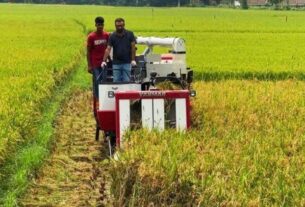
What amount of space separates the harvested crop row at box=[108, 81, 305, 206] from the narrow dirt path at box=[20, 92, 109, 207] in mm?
554

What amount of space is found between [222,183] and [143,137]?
202 cm

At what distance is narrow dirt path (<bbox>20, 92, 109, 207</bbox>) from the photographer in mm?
6809

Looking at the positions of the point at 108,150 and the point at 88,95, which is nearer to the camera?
the point at 108,150

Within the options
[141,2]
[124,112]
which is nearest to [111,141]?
[124,112]

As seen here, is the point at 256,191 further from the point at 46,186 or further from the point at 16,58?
the point at 16,58

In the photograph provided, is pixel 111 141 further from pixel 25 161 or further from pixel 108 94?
pixel 25 161

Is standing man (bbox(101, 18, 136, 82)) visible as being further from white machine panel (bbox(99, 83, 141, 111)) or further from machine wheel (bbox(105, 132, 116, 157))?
machine wheel (bbox(105, 132, 116, 157))

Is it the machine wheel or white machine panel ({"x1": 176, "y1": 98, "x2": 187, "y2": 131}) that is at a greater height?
white machine panel ({"x1": 176, "y1": 98, "x2": 187, "y2": 131})

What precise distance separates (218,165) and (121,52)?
4.18 meters

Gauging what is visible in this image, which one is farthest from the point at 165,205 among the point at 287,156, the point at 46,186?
the point at 46,186

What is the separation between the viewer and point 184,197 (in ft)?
17.8

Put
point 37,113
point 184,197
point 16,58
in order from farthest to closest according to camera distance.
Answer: point 16,58 → point 37,113 → point 184,197

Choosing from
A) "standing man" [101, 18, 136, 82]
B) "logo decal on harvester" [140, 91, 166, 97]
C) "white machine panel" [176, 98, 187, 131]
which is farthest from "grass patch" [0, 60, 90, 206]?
"white machine panel" [176, 98, 187, 131]

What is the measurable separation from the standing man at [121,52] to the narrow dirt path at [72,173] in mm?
1079
